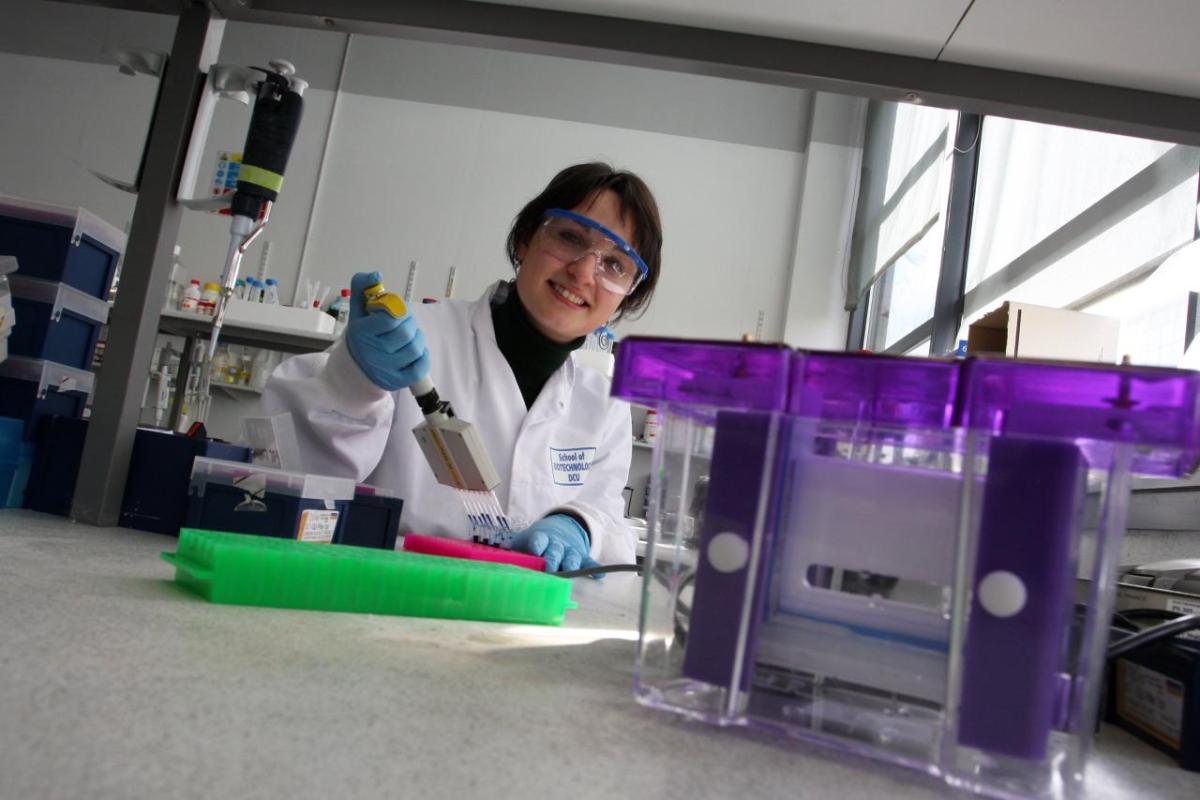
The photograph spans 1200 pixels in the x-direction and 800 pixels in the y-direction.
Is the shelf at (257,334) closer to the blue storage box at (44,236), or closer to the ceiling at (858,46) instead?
the blue storage box at (44,236)

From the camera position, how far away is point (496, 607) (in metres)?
0.69

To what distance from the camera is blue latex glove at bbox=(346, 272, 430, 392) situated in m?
1.19

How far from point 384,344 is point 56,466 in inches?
17.4

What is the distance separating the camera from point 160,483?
3.41 ft

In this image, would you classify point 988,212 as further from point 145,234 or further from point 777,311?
point 145,234

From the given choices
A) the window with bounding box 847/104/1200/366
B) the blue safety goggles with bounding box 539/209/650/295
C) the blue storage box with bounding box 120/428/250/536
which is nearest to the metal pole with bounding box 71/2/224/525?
the blue storage box with bounding box 120/428/250/536

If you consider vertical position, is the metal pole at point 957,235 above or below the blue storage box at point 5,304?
above

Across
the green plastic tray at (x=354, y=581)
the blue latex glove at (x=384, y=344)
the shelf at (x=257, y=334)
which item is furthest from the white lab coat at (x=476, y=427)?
the shelf at (x=257, y=334)

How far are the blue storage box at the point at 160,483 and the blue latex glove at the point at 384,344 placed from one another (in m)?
0.26

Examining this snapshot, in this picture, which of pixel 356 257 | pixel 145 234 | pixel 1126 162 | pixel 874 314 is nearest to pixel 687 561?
pixel 145 234

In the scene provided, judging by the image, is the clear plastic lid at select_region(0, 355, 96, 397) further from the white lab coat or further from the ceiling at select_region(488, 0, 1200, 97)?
the ceiling at select_region(488, 0, 1200, 97)

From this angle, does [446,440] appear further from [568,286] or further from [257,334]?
[257,334]

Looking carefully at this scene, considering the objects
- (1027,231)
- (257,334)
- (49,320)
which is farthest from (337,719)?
(257,334)

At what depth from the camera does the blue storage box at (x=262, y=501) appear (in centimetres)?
86
